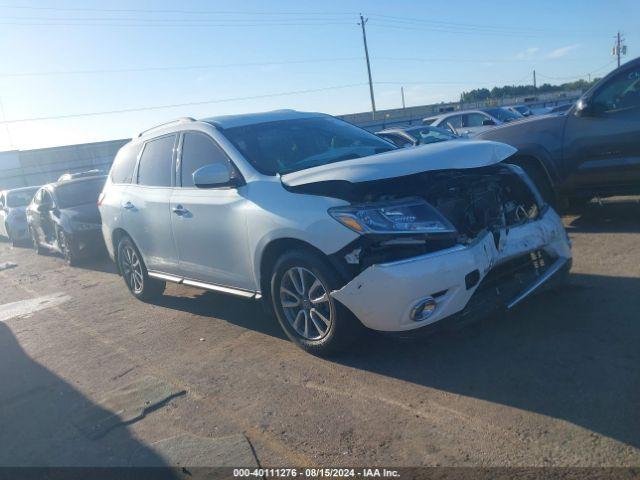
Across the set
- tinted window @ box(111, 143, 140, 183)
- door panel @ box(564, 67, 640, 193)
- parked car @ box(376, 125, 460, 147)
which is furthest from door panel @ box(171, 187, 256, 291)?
parked car @ box(376, 125, 460, 147)

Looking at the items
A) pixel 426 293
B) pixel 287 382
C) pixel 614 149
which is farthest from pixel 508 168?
pixel 614 149

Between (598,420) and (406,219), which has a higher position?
(406,219)

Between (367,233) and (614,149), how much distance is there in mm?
4514

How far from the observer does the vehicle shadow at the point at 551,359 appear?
3.28 m

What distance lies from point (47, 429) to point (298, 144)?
2.97 metres

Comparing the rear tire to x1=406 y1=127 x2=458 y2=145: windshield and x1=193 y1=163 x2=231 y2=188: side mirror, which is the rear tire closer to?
x1=193 y1=163 x2=231 y2=188: side mirror

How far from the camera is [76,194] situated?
38.3 ft

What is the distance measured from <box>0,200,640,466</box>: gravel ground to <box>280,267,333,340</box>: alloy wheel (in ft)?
0.82

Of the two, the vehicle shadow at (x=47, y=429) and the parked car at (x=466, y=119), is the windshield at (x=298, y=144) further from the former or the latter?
the parked car at (x=466, y=119)

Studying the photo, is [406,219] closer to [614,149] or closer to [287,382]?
[287,382]

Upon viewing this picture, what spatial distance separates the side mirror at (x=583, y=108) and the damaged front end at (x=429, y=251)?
3296mm

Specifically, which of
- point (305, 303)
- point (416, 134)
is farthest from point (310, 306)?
point (416, 134)

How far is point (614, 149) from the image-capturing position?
274 inches

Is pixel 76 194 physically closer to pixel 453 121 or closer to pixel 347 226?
pixel 347 226
